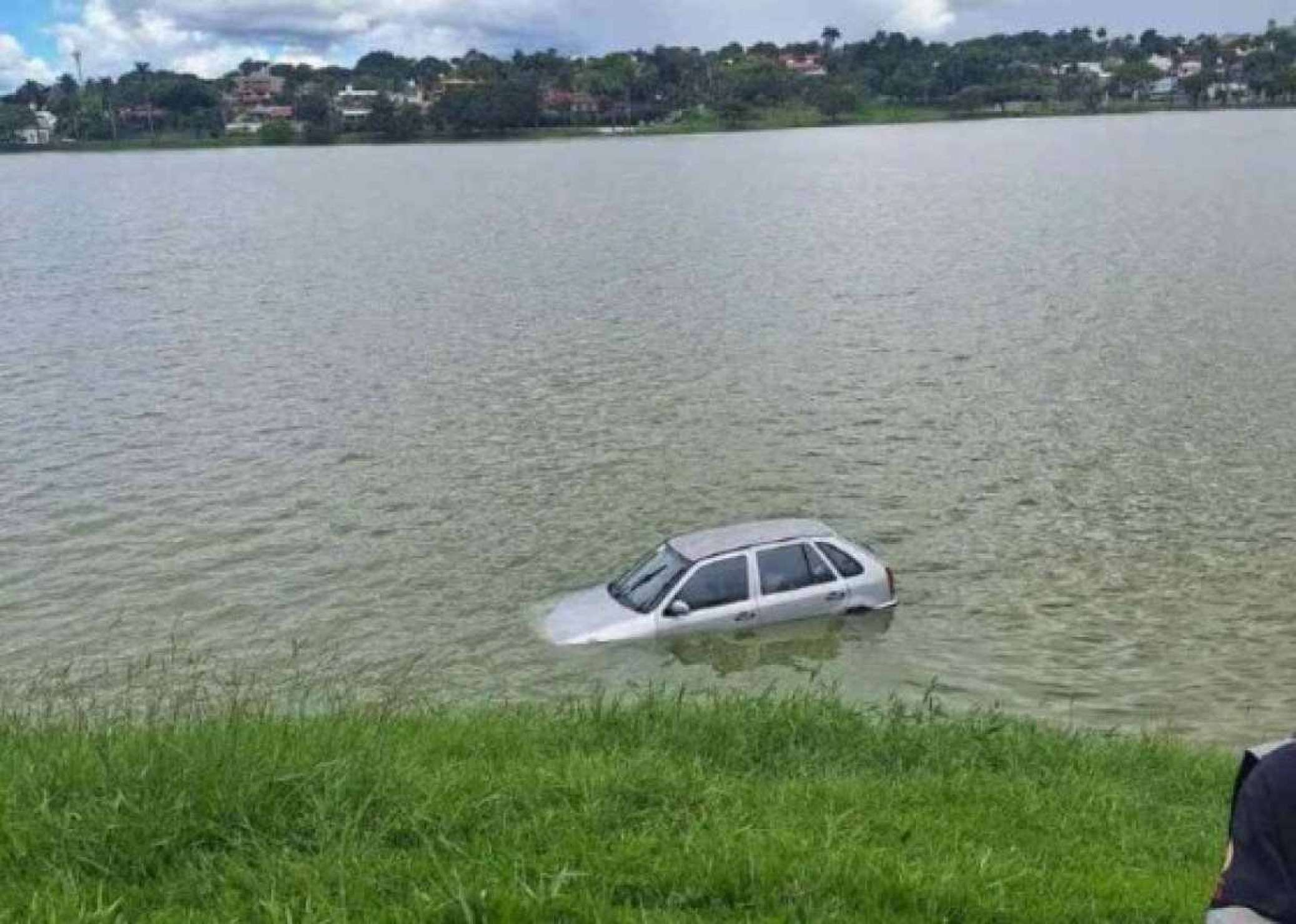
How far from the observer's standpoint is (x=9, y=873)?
19.1ft

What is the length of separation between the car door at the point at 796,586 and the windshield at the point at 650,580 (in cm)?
112

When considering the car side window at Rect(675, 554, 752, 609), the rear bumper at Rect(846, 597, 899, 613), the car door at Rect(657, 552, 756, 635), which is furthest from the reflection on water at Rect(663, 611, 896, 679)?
the car side window at Rect(675, 554, 752, 609)

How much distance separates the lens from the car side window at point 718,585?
16.8 meters

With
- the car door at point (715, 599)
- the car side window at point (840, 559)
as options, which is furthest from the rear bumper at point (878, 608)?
the car door at point (715, 599)

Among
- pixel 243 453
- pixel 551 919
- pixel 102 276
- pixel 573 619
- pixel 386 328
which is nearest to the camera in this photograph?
pixel 551 919

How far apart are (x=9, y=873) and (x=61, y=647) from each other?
12.6 meters

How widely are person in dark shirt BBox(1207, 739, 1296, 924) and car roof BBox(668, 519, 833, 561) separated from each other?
43.3ft

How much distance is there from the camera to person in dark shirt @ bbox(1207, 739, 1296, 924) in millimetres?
3643

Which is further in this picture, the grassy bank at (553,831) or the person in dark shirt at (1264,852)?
the grassy bank at (553,831)

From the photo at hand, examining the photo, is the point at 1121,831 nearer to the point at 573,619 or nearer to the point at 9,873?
the point at 9,873

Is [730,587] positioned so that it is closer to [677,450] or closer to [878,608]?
[878,608]

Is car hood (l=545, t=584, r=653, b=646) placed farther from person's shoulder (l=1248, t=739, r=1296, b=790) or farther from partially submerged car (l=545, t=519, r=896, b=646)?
person's shoulder (l=1248, t=739, r=1296, b=790)

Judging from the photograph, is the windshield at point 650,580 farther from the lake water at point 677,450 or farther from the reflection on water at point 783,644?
the lake water at point 677,450

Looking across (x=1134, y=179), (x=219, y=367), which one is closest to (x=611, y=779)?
(x=219, y=367)
